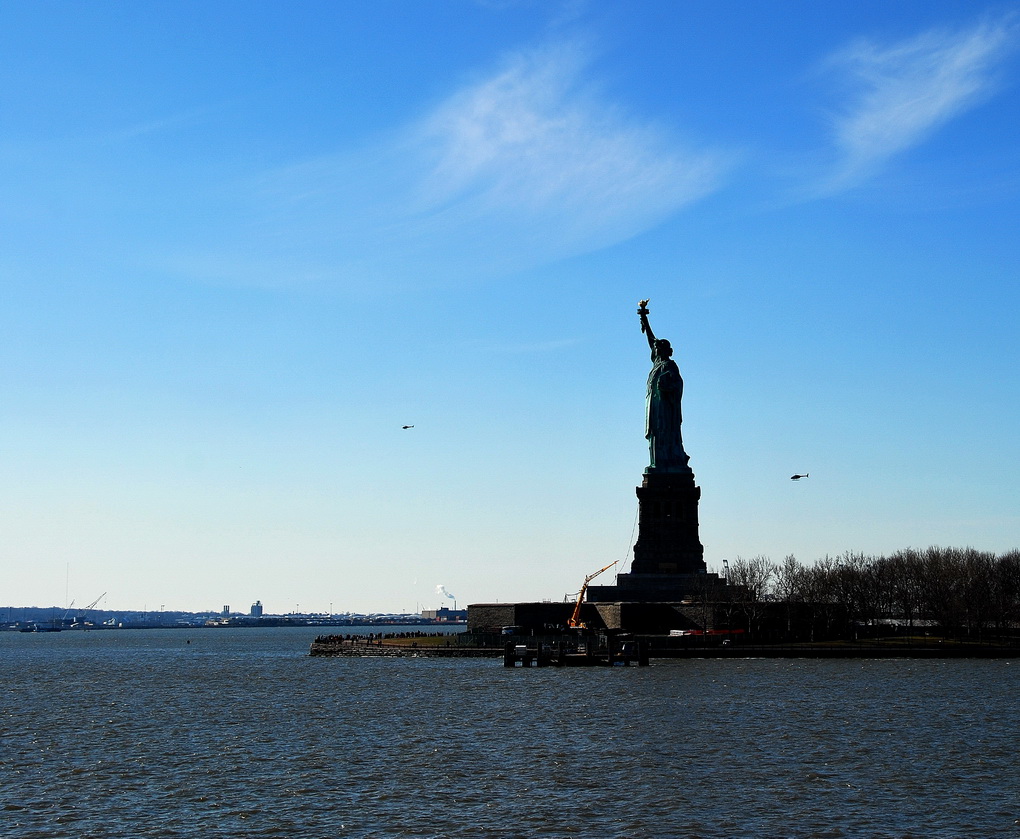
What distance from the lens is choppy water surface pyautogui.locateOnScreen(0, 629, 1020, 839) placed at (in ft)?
111

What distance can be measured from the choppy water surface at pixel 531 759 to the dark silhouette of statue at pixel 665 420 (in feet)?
154

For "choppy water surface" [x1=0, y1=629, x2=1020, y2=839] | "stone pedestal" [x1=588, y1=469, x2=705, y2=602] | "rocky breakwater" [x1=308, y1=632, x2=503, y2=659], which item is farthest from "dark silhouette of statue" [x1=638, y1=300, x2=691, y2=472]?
"choppy water surface" [x1=0, y1=629, x2=1020, y2=839]

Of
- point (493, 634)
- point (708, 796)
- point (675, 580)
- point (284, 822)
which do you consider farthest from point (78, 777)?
point (675, 580)

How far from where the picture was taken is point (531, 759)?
4406cm

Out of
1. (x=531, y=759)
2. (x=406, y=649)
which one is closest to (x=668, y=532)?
(x=406, y=649)

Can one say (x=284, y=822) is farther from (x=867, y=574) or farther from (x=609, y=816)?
(x=867, y=574)

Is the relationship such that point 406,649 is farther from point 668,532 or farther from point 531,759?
point 531,759

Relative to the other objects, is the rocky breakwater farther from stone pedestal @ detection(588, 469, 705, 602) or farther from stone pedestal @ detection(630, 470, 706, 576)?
stone pedestal @ detection(630, 470, 706, 576)

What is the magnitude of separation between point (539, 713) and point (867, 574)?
2958 inches

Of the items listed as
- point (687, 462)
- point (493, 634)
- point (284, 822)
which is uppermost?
point (687, 462)

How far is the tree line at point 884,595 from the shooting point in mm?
111875

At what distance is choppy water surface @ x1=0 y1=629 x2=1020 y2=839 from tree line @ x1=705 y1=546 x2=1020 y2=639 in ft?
111

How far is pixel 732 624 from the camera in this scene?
4306 inches

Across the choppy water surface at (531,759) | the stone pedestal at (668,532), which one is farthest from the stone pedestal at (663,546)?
the choppy water surface at (531,759)
